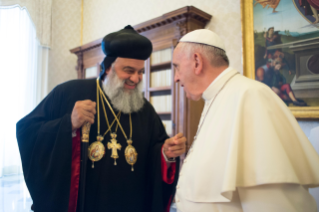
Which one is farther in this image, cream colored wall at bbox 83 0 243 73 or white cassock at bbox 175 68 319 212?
cream colored wall at bbox 83 0 243 73

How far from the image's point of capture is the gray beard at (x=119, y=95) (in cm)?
212

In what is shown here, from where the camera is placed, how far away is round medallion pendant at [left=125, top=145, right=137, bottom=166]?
6.42ft

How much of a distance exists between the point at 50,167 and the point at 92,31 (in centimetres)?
486

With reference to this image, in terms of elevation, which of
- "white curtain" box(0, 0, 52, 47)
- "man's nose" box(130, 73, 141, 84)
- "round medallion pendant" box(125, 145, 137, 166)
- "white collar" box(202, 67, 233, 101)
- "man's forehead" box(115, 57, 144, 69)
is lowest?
"round medallion pendant" box(125, 145, 137, 166)

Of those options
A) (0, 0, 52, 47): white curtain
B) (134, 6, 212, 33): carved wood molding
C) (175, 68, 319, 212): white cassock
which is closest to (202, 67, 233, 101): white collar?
(175, 68, 319, 212): white cassock

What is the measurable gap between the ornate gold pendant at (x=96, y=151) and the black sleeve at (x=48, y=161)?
7.1 inches

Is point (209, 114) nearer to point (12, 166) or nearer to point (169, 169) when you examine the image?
point (169, 169)

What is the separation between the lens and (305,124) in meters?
2.61

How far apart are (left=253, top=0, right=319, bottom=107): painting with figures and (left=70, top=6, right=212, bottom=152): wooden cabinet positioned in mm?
882

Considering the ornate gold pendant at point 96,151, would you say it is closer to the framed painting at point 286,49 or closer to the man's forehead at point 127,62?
the man's forehead at point 127,62

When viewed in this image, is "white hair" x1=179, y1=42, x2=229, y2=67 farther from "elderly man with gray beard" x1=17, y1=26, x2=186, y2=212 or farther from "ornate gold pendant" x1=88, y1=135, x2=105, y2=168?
"ornate gold pendant" x1=88, y1=135, x2=105, y2=168

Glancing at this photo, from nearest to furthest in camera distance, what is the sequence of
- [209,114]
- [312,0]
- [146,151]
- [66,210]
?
[209,114], [66,210], [146,151], [312,0]

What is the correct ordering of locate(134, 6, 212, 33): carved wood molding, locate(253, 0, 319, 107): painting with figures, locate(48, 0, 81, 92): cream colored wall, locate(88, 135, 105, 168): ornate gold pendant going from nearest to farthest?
locate(88, 135, 105, 168): ornate gold pendant
locate(253, 0, 319, 107): painting with figures
locate(134, 6, 212, 33): carved wood molding
locate(48, 0, 81, 92): cream colored wall

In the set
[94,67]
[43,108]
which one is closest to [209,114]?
[43,108]
